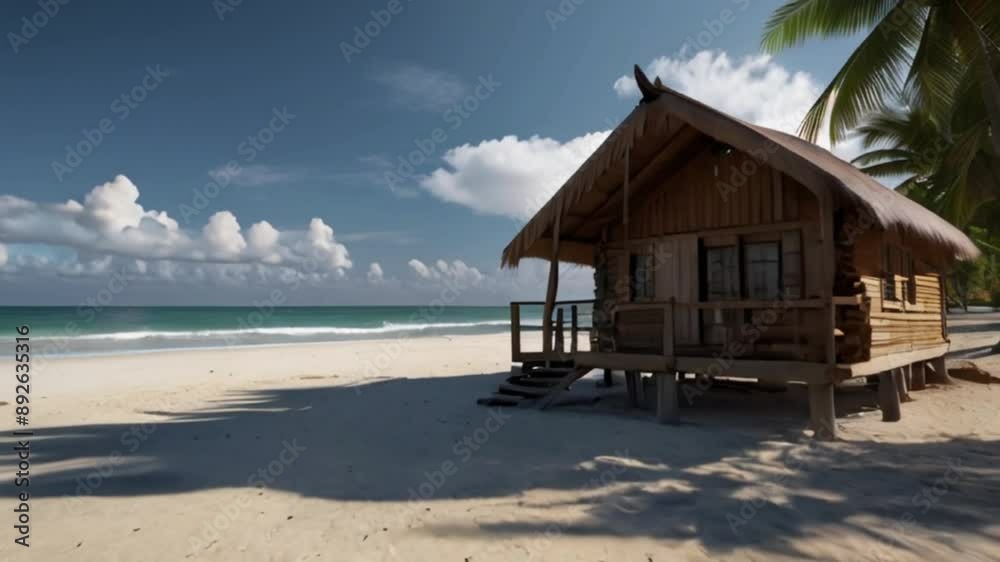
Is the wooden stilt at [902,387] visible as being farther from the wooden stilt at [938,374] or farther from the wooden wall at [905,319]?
the wooden stilt at [938,374]

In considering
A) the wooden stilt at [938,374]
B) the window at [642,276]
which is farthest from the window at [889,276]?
the wooden stilt at [938,374]

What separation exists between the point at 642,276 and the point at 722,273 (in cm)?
148

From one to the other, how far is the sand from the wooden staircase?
44 centimetres

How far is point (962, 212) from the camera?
17156 millimetres

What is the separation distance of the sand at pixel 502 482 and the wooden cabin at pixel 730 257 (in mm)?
1013

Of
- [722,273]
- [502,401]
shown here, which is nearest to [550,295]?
[502,401]

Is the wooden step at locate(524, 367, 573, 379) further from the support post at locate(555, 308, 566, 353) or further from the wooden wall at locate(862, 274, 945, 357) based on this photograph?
the wooden wall at locate(862, 274, 945, 357)

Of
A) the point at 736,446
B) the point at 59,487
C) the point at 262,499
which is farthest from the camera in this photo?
the point at 736,446

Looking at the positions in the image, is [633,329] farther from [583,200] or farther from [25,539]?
[25,539]

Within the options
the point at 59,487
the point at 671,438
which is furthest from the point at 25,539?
the point at 671,438

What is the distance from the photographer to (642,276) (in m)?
10.2

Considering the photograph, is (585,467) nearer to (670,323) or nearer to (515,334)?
(670,323)

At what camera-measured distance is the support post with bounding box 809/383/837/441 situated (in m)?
7.46

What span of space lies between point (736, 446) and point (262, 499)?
5720mm
